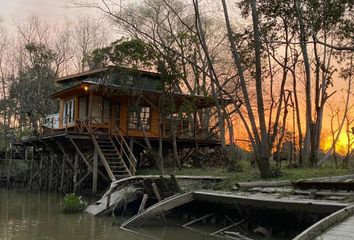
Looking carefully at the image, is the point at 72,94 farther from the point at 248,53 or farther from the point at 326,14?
the point at 326,14

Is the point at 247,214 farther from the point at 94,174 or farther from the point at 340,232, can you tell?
the point at 94,174

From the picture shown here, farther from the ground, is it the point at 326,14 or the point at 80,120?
the point at 326,14

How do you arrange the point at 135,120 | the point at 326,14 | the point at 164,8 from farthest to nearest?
the point at 164,8, the point at 135,120, the point at 326,14

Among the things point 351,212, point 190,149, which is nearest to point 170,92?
point 190,149

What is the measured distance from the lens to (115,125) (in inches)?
955

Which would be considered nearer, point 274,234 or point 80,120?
point 274,234

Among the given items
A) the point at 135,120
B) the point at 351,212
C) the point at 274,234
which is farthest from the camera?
the point at 135,120

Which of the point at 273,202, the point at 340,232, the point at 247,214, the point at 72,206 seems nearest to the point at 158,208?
the point at 247,214

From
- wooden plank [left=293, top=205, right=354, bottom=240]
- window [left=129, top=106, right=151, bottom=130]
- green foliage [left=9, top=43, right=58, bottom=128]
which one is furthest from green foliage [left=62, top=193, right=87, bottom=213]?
green foliage [left=9, top=43, right=58, bottom=128]

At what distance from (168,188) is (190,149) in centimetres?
1457

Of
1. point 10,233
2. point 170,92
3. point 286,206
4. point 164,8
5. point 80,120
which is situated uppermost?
point 164,8

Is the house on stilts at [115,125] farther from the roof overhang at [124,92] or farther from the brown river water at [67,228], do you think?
the brown river water at [67,228]

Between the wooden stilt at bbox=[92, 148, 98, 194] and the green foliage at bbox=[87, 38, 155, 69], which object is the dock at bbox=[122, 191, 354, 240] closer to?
the wooden stilt at bbox=[92, 148, 98, 194]

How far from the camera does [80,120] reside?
78.4 ft
